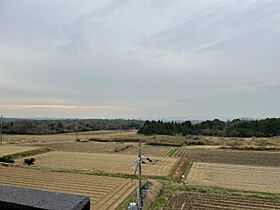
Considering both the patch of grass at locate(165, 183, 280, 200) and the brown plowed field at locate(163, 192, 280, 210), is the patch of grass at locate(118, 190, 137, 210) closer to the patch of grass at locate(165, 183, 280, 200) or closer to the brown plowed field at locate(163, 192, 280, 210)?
the brown plowed field at locate(163, 192, 280, 210)

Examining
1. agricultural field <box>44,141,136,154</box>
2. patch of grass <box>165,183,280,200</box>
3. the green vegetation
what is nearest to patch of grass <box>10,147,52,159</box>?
agricultural field <box>44,141,136,154</box>

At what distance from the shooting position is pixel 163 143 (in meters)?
64.8

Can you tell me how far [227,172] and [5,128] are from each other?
89.4m

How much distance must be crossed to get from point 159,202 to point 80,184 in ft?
29.5

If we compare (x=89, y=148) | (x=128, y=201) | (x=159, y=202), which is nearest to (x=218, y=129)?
(x=89, y=148)

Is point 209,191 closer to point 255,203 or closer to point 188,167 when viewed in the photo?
point 255,203

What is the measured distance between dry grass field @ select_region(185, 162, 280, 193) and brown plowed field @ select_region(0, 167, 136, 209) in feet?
29.7

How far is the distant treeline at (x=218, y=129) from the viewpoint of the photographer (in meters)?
82.2

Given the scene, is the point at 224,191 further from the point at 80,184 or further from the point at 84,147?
the point at 84,147

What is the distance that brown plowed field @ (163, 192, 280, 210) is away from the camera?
58.0ft

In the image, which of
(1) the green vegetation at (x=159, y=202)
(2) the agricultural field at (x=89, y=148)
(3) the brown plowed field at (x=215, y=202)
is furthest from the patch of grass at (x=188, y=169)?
(2) the agricultural field at (x=89, y=148)

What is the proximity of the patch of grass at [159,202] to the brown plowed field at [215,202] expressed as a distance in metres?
0.37

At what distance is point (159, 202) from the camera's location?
18656 millimetres

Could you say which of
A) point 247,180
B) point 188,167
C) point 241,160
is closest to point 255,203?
point 247,180
